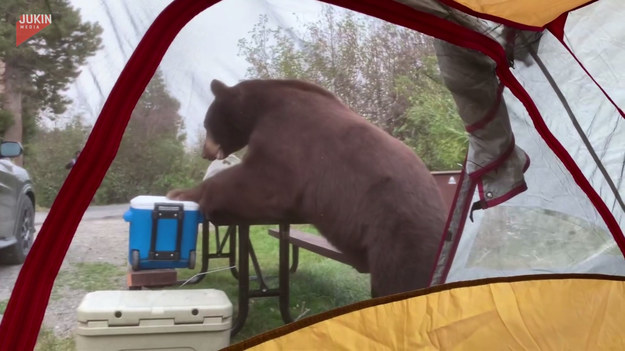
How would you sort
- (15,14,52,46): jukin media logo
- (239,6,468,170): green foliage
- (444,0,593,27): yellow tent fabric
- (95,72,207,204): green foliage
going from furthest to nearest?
(444,0,593,27): yellow tent fabric
(239,6,468,170): green foliage
(95,72,207,204): green foliage
(15,14,52,46): jukin media logo

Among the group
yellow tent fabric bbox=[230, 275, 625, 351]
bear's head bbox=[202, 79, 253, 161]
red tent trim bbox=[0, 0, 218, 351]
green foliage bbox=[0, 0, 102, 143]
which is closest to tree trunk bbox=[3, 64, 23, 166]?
green foliage bbox=[0, 0, 102, 143]

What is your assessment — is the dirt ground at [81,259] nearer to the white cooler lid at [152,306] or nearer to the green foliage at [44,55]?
the white cooler lid at [152,306]

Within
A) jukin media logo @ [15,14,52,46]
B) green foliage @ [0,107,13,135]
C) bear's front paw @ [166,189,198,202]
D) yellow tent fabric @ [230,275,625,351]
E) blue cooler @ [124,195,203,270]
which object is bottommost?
yellow tent fabric @ [230,275,625,351]

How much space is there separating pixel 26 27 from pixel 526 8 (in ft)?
3.58

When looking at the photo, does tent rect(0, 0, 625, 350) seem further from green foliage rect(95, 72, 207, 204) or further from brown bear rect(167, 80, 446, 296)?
green foliage rect(95, 72, 207, 204)

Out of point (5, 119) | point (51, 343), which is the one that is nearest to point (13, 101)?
point (5, 119)

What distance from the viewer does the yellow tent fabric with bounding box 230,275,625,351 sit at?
1381 mm

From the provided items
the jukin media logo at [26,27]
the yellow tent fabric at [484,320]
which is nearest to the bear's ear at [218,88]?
the jukin media logo at [26,27]

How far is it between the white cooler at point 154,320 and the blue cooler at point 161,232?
6 centimetres

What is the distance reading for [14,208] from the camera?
1069 millimetres

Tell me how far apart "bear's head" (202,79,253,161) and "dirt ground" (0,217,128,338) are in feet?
0.76

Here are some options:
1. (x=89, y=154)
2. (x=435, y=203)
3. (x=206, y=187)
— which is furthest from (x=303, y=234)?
(x=89, y=154)

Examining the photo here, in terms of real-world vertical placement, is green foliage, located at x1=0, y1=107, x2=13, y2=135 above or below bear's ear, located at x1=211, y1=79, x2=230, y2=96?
below

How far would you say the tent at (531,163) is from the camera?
1.47 m
